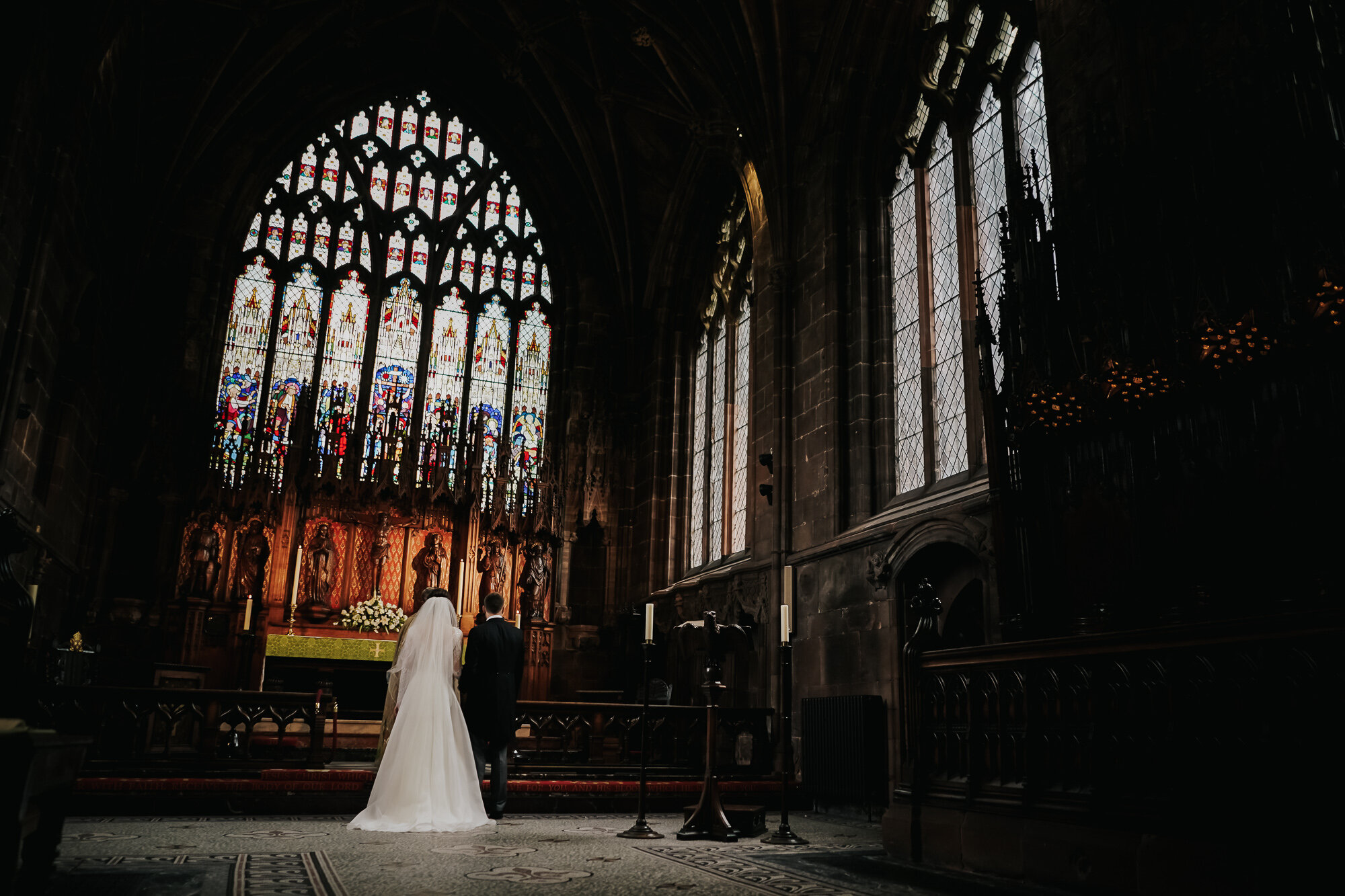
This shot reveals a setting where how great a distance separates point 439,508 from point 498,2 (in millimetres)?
9188

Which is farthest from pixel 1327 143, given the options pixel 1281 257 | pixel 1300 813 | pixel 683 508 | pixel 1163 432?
pixel 683 508

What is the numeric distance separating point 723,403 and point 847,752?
7.47m

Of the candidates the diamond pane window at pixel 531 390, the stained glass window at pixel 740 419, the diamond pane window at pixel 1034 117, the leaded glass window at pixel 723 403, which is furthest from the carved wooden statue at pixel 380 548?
the diamond pane window at pixel 1034 117

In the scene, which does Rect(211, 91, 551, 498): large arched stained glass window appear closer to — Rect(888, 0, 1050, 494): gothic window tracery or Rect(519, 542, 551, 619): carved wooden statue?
Rect(519, 542, 551, 619): carved wooden statue

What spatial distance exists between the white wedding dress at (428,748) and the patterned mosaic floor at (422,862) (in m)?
0.28

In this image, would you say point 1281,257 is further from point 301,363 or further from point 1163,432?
point 301,363

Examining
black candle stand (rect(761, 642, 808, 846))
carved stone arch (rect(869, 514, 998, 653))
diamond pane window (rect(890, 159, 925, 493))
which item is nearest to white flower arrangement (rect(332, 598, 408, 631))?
A: carved stone arch (rect(869, 514, 998, 653))

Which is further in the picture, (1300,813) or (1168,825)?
(1168,825)

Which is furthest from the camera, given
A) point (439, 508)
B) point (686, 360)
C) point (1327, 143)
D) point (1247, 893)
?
point (686, 360)

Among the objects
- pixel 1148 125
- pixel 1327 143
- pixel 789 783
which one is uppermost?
pixel 1148 125

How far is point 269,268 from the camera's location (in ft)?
58.6

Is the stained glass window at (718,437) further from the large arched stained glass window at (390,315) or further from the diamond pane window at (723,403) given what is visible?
the large arched stained glass window at (390,315)

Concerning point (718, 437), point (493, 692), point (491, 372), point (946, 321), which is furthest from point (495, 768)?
point (491, 372)

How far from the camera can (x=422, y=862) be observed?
5.47m
